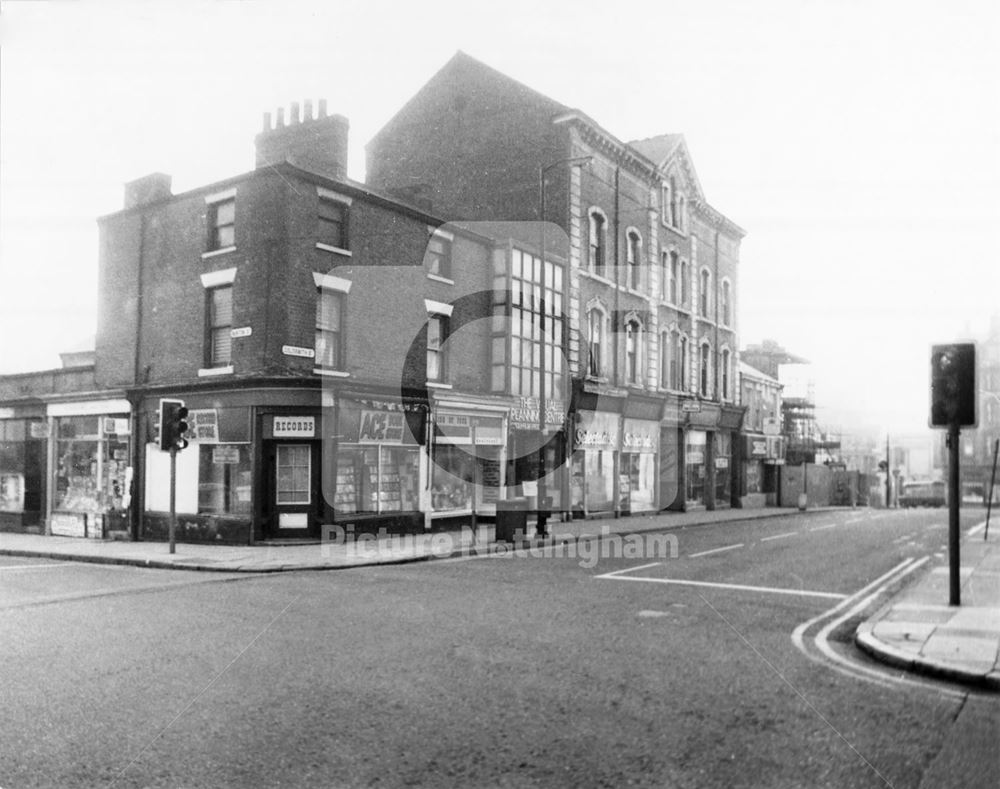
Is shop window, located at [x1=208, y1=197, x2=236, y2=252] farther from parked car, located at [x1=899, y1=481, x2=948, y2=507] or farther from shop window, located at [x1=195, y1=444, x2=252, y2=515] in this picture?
parked car, located at [x1=899, y1=481, x2=948, y2=507]

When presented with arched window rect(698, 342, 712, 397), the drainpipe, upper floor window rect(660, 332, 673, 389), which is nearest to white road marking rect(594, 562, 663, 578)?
the drainpipe

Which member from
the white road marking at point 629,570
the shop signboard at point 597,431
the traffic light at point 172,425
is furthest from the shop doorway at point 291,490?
the shop signboard at point 597,431

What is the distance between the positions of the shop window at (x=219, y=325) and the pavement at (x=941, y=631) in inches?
603

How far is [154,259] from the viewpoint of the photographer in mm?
21594

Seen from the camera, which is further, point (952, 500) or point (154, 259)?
point (154, 259)

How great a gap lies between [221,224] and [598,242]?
14.2 metres

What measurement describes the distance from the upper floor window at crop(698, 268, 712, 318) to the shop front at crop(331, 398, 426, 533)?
19.8 metres

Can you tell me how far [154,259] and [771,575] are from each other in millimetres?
17049

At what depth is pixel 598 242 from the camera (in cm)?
2984

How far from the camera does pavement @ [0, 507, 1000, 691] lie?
7457mm

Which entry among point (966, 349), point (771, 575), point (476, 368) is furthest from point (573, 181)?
point (966, 349)

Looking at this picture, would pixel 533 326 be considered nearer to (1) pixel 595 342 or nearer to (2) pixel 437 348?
(1) pixel 595 342

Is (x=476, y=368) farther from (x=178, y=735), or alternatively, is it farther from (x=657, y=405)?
(x=178, y=735)

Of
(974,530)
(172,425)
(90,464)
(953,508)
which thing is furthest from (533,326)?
(953,508)
